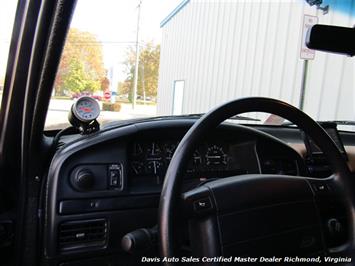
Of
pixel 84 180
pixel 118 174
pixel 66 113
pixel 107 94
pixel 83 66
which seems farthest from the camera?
pixel 107 94

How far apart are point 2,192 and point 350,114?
3.36 m

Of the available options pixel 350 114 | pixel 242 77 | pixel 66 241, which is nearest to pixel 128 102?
pixel 66 241

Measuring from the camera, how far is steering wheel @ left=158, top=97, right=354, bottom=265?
3.49ft

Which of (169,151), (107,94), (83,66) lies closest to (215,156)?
(169,151)

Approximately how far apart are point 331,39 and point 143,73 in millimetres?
1301

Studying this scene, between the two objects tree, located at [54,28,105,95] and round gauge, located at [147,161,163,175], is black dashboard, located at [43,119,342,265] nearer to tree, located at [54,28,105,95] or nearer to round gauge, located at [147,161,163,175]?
round gauge, located at [147,161,163,175]

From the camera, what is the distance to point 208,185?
1.16 meters

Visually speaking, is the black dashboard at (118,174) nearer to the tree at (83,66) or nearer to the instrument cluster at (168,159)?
the instrument cluster at (168,159)

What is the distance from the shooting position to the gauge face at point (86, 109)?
1660mm

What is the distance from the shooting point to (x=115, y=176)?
1.65 meters

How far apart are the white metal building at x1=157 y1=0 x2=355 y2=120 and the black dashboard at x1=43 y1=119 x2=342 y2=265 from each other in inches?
79.2

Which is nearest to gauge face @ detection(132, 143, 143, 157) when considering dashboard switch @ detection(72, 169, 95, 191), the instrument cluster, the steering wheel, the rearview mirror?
the instrument cluster

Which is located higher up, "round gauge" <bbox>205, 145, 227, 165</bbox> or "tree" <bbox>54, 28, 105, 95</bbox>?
"tree" <bbox>54, 28, 105, 95</bbox>

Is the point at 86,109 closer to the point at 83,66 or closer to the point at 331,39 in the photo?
the point at 83,66
